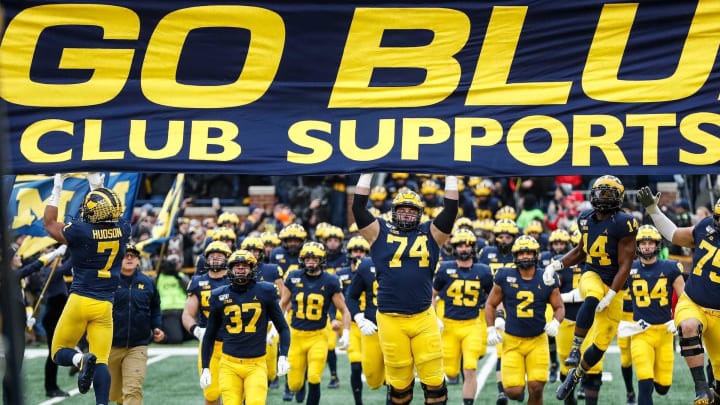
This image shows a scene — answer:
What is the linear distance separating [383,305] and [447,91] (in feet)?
10.2

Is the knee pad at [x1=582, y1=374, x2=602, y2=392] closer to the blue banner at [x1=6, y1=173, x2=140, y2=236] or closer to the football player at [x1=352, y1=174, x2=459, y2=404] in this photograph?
the football player at [x1=352, y1=174, x2=459, y2=404]

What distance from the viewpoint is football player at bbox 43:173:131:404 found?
34.0ft

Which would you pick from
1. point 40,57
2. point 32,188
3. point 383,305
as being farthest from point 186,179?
point 40,57

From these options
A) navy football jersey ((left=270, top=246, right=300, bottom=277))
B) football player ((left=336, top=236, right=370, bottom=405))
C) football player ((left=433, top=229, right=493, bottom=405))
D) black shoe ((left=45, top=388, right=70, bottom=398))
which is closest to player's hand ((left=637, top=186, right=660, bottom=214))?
football player ((left=433, top=229, right=493, bottom=405))

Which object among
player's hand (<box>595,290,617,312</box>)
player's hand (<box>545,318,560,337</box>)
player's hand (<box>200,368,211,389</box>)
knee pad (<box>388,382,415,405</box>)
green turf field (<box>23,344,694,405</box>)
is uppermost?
player's hand (<box>595,290,617,312</box>)

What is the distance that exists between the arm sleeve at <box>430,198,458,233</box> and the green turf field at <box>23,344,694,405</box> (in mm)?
4727

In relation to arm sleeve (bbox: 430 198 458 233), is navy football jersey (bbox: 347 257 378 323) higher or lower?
lower

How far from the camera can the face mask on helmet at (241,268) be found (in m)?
10.6

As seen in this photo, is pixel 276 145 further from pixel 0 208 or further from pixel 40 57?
pixel 0 208

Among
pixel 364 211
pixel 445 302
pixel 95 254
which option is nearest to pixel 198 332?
pixel 95 254

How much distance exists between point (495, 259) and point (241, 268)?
6152 mm

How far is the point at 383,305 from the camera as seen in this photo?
396 inches

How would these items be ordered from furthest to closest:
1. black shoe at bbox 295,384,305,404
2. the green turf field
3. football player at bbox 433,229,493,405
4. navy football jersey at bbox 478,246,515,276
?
1. navy football jersey at bbox 478,246,515,276
2. the green turf field
3. black shoe at bbox 295,384,305,404
4. football player at bbox 433,229,493,405

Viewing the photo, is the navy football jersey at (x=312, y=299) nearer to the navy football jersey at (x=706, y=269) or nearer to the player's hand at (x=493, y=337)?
the player's hand at (x=493, y=337)
